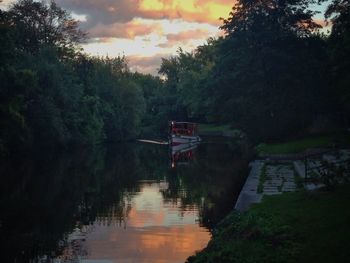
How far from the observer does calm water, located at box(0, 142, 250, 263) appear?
17.8m

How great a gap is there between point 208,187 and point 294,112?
839 inches

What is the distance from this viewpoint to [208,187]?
3272 centimetres

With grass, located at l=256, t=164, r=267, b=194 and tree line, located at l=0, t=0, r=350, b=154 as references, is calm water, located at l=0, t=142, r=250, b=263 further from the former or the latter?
tree line, located at l=0, t=0, r=350, b=154

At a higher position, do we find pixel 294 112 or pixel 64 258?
pixel 294 112

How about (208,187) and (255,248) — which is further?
(208,187)

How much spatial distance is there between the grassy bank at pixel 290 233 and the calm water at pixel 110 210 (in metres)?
2.33

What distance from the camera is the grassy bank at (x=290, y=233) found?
1193cm

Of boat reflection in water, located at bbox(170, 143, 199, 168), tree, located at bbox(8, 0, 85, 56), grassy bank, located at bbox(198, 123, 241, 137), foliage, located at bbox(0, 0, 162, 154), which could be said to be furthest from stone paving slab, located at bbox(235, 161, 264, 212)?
grassy bank, located at bbox(198, 123, 241, 137)

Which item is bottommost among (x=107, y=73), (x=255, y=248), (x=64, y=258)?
(x=64, y=258)

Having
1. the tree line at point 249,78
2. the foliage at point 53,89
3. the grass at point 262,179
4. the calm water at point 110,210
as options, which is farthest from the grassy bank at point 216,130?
the grass at point 262,179

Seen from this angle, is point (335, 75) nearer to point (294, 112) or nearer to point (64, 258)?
point (294, 112)

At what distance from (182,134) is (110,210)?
5993cm

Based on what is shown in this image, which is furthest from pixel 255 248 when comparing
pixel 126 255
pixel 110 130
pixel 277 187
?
pixel 110 130

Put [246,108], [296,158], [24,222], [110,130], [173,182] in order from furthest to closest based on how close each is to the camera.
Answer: [110,130]
[246,108]
[296,158]
[173,182]
[24,222]
